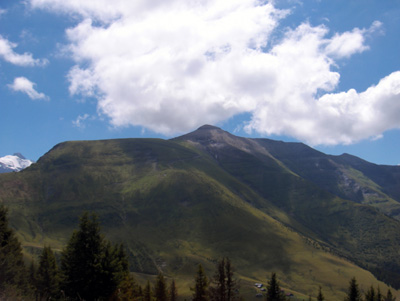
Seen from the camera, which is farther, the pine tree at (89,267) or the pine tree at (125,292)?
the pine tree at (89,267)

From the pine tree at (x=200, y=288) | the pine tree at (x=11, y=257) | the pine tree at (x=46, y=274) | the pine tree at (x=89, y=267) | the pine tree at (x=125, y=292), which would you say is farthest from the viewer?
the pine tree at (x=200, y=288)

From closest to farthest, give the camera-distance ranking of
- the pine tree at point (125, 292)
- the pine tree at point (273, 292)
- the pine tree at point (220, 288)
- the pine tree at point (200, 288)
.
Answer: the pine tree at point (125, 292) → the pine tree at point (220, 288) → the pine tree at point (200, 288) → the pine tree at point (273, 292)

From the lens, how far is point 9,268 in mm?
34531

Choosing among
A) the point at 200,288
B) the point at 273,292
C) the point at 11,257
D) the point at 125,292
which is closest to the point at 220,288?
the point at 125,292

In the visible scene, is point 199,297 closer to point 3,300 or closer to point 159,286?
point 159,286

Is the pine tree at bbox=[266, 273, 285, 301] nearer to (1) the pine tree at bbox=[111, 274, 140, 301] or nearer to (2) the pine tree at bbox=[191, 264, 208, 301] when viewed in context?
(2) the pine tree at bbox=[191, 264, 208, 301]

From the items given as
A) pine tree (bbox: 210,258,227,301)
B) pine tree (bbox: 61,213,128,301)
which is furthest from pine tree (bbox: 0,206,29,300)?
pine tree (bbox: 210,258,227,301)

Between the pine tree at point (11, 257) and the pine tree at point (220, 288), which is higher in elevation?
the pine tree at point (11, 257)

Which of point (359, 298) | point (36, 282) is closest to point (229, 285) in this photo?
point (36, 282)

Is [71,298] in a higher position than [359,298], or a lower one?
higher

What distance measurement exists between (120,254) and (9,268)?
20190 mm

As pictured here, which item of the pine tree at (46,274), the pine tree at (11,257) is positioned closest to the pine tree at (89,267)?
the pine tree at (11,257)

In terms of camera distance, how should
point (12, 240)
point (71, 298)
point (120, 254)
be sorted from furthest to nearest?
point (120, 254) → point (12, 240) → point (71, 298)

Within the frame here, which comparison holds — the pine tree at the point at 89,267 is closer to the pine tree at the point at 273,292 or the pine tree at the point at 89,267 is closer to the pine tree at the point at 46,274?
the pine tree at the point at 46,274
